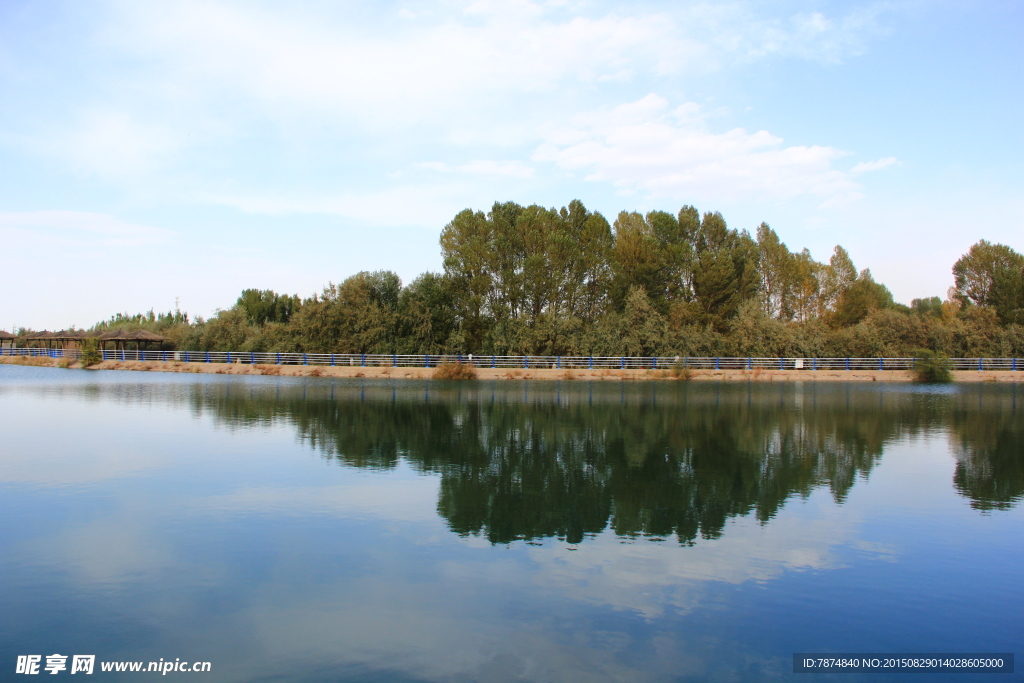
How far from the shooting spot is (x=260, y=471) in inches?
615

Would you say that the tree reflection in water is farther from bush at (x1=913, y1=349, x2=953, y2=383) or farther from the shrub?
bush at (x1=913, y1=349, x2=953, y2=383)

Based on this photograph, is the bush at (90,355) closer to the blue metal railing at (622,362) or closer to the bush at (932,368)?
the blue metal railing at (622,362)

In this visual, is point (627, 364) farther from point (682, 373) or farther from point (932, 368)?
point (932, 368)

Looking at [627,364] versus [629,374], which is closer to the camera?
[629,374]

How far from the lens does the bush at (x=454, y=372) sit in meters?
46.5

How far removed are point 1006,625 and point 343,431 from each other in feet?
59.0

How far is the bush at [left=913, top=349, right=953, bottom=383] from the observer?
154 feet

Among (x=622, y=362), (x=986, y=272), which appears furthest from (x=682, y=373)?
(x=986, y=272)

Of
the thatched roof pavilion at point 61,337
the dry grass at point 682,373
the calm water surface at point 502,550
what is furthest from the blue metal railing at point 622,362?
the calm water surface at point 502,550

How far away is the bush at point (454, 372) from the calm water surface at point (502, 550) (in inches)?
957

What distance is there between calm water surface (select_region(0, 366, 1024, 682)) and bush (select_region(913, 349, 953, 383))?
92.6 ft

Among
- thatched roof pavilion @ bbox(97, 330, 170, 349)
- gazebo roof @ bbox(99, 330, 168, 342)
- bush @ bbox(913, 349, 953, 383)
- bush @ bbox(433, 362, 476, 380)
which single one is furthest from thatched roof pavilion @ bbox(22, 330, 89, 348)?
bush @ bbox(913, 349, 953, 383)

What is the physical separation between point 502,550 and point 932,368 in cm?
4687

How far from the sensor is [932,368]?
47.3 metres
